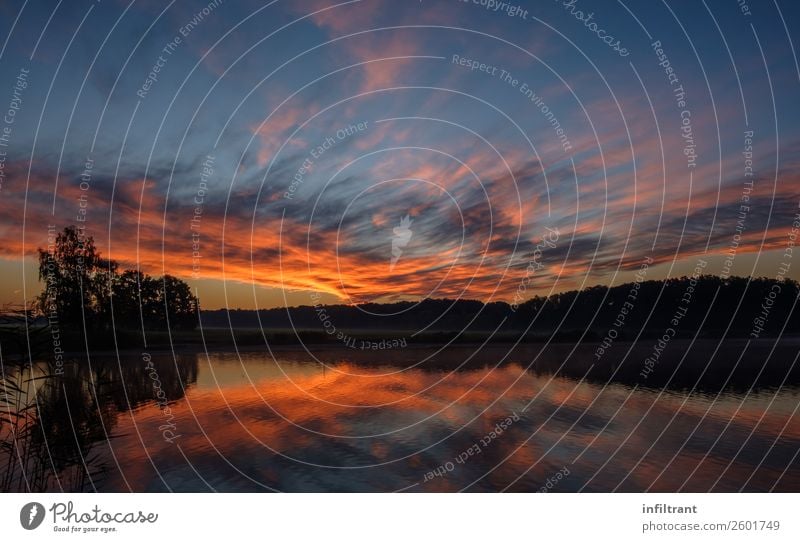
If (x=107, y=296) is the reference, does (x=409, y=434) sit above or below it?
below

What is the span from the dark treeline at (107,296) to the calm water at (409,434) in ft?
16.3

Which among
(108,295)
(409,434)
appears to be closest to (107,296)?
(108,295)

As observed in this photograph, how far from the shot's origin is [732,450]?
22.5 m

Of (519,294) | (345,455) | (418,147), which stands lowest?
(345,455)

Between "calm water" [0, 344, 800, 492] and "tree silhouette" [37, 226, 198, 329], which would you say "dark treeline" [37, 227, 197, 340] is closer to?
"tree silhouette" [37, 226, 198, 329]

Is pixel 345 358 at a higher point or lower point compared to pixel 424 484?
higher

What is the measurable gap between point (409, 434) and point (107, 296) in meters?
29.2

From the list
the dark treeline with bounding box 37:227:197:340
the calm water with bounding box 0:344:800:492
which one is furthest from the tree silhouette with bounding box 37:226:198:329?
the calm water with bounding box 0:344:800:492

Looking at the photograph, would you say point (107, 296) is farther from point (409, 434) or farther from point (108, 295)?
point (409, 434)

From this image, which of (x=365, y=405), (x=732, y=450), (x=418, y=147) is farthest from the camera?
(x=365, y=405)

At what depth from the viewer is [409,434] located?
24422 millimetres

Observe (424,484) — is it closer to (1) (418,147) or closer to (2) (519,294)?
(2) (519,294)
